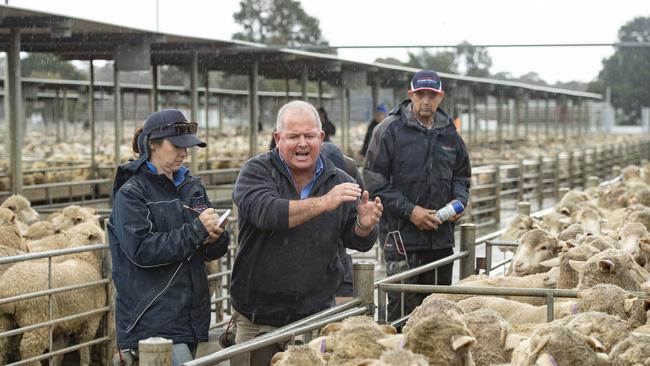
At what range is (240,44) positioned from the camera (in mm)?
19281

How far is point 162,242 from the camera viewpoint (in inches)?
194

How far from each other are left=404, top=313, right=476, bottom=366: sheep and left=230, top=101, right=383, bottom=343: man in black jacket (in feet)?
4.05

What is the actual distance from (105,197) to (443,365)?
1664cm

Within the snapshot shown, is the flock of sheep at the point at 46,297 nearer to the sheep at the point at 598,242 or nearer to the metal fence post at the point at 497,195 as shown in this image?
the sheep at the point at 598,242

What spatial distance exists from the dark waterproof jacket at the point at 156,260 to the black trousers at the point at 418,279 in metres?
1.95

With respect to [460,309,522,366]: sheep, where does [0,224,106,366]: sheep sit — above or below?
below

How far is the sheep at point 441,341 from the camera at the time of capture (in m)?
3.86

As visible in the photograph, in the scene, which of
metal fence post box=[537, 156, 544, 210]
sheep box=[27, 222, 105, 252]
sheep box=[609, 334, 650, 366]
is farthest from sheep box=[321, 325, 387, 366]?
metal fence post box=[537, 156, 544, 210]

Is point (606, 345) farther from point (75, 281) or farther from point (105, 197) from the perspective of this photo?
point (105, 197)

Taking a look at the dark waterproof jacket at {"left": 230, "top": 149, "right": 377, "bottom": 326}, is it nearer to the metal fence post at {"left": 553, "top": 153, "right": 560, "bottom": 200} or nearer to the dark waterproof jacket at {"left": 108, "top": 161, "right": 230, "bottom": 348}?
the dark waterproof jacket at {"left": 108, "top": 161, "right": 230, "bottom": 348}

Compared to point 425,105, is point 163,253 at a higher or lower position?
lower

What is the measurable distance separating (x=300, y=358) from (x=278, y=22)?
5091 centimetres

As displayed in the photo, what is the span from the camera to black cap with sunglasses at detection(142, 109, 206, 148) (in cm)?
517

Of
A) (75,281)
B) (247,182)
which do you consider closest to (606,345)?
(247,182)
